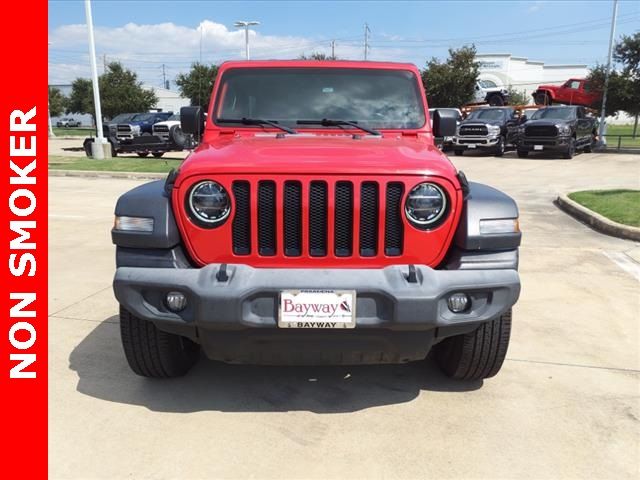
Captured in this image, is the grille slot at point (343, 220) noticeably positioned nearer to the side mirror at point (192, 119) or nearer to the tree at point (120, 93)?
the side mirror at point (192, 119)

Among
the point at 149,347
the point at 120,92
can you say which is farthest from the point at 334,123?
the point at 120,92

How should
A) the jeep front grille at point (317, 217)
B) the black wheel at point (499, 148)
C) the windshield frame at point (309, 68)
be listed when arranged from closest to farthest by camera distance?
1. the jeep front grille at point (317, 217)
2. the windshield frame at point (309, 68)
3. the black wheel at point (499, 148)

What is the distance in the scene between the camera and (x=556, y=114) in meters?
20.8

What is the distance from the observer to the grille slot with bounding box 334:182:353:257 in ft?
9.24

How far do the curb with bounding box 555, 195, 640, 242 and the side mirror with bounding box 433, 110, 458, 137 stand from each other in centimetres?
450

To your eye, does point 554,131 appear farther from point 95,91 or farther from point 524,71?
point 524,71

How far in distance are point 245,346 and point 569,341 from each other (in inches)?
102

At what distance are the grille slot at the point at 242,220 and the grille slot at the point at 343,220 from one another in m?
0.44

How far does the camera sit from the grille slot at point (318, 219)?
2814 millimetres

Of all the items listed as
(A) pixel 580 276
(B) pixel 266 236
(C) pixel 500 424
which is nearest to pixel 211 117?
(B) pixel 266 236

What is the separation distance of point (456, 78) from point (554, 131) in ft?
51.1

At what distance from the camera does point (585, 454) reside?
9.06 feet

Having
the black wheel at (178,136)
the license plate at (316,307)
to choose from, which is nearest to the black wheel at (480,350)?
the license plate at (316,307)

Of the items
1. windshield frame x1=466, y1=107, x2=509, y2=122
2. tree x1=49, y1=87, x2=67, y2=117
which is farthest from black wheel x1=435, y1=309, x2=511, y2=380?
tree x1=49, y1=87, x2=67, y2=117
